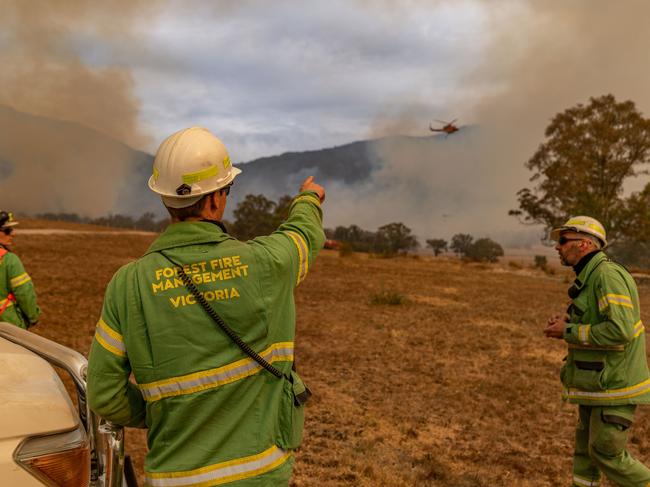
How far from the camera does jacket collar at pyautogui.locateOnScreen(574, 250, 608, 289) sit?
141 inches

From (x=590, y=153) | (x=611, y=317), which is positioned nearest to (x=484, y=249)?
(x=590, y=153)

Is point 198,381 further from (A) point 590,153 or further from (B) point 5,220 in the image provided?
(A) point 590,153

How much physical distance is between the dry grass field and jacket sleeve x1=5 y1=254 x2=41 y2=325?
1.68 metres

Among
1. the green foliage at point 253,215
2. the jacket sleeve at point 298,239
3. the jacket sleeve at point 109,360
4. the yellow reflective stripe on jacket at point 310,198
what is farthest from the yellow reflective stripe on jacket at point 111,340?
the green foliage at point 253,215

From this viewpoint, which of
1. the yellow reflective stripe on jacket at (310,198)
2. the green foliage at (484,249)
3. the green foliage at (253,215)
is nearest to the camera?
the yellow reflective stripe on jacket at (310,198)

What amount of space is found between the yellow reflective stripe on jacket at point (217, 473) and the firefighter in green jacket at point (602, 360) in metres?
2.56

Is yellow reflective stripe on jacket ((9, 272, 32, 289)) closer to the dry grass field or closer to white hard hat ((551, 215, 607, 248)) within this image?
the dry grass field

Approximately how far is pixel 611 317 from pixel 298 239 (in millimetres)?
2485

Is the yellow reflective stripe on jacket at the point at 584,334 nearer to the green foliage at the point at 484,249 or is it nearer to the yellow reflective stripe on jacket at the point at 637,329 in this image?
the yellow reflective stripe on jacket at the point at 637,329

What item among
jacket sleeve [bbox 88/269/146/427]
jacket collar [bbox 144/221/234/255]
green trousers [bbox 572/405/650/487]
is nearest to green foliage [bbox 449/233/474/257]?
green trousers [bbox 572/405/650/487]

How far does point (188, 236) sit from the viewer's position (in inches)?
73.7

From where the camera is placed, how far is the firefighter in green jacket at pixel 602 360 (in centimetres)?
339

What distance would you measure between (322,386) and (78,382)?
203 inches

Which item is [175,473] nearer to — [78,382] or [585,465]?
[78,382]
